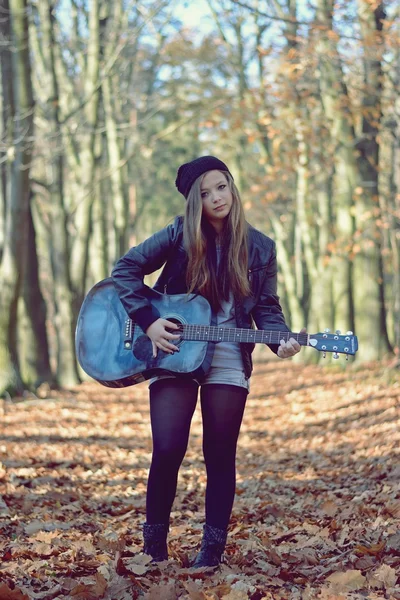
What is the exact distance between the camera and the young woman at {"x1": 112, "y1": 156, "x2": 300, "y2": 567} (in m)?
4.51

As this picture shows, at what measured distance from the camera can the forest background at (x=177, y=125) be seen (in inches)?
519

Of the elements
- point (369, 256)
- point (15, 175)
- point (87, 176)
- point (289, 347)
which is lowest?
point (289, 347)

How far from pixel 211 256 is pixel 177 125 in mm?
18907

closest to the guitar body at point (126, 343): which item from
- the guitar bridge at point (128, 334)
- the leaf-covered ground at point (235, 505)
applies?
the guitar bridge at point (128, 334)

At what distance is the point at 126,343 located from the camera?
4.77 meters

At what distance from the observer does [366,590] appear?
13.3ft

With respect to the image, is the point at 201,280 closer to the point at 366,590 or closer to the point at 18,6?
the point at 366,590

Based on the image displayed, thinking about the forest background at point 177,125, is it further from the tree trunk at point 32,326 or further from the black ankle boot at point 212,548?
the black ankle boot at point 212,548

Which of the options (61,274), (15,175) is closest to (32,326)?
(61,274)

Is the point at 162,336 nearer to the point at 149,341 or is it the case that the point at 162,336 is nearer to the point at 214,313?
the point at 149,341

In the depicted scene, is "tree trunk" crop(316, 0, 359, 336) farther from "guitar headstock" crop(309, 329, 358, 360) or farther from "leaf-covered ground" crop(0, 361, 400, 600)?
"guitar headstock" crop(309, 329, 358, 360)

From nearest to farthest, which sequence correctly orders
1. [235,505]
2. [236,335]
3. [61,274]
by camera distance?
[236,335] < [235,505] < [61,274]

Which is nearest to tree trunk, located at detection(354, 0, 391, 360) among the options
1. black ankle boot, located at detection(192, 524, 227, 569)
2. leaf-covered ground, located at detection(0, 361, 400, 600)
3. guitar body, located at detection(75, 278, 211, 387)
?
leaf-covered ground, located at detection(0, 361, 400, 600)

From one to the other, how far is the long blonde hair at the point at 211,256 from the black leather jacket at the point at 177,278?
0.07 m
